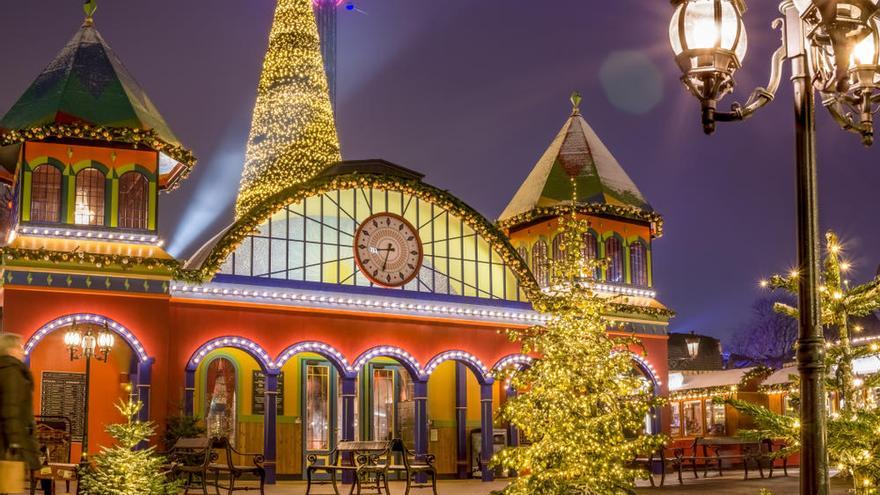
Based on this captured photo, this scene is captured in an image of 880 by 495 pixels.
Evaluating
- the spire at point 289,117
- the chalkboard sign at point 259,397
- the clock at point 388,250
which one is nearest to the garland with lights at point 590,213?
the clock at point 388,250

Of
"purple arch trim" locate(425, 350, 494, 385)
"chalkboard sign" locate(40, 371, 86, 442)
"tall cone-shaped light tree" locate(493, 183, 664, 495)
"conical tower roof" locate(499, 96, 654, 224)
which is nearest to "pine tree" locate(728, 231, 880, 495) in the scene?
"tall cone-shaped light tree" locate(493, 183, 664, 495)

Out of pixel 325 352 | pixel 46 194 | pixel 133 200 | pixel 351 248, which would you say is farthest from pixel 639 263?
pixel 46 194

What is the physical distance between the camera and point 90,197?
20062mm

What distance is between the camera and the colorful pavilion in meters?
19.6

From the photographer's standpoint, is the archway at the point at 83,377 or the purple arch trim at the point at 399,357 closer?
the archway at the point at 83,377

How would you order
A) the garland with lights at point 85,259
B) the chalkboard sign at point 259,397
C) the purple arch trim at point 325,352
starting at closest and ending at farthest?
the garland with lights at point 85,259
the purple arch trim at point 325,352
the chalkboard sign at point 259,397

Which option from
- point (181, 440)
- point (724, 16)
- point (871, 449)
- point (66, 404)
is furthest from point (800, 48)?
point (66, 404)

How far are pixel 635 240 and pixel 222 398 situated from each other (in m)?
11.2

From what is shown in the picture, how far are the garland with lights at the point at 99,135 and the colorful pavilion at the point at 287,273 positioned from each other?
4 cm

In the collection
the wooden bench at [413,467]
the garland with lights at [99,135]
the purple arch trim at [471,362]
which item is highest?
the garland with lights at [99,135]

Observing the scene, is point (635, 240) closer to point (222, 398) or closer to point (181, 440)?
point (222, 398)

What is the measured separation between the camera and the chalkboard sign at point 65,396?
20.1m

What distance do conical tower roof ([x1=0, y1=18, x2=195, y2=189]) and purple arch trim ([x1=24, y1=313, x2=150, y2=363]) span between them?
3.43m

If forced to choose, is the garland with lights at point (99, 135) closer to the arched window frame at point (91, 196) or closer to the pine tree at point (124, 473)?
the arched window frame at point (91, 196)
